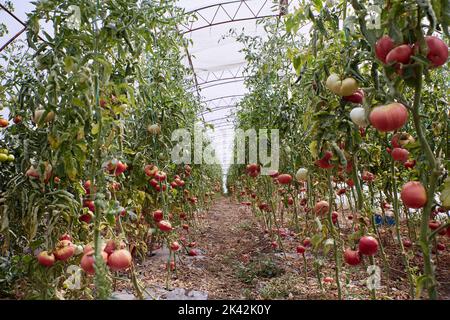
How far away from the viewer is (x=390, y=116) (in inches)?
40.4

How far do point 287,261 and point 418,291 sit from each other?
259cm

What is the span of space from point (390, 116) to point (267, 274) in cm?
243

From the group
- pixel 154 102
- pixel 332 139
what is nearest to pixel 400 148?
pixel 332 139

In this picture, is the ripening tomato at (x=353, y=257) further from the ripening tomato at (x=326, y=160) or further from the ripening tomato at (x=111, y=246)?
the ripening tomato at (x=111, y=246)

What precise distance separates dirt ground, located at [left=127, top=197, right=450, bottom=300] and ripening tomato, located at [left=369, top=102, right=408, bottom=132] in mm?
1380

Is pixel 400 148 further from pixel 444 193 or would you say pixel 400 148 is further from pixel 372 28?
pixel 372 28

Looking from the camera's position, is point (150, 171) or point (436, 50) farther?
point (150, 171)

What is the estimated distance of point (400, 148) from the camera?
1697 millimetres

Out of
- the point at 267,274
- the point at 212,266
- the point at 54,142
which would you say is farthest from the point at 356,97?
the point at 212,266

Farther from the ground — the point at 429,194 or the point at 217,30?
the point at 217,30

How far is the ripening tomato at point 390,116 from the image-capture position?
40.3 inches

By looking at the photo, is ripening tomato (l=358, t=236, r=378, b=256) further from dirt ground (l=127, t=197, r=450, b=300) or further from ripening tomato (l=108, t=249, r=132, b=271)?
ripening tomato (l=108, t=249, r=132, b=271)

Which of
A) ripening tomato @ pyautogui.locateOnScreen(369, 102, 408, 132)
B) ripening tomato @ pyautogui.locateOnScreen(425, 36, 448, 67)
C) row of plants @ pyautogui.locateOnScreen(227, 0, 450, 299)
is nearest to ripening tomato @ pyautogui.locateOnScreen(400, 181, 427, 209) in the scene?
row of plants @ pyautogui.locateOnScreen(227, 0, 450, 299)

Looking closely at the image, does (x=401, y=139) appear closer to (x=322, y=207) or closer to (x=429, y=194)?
(x=322, y=207)
